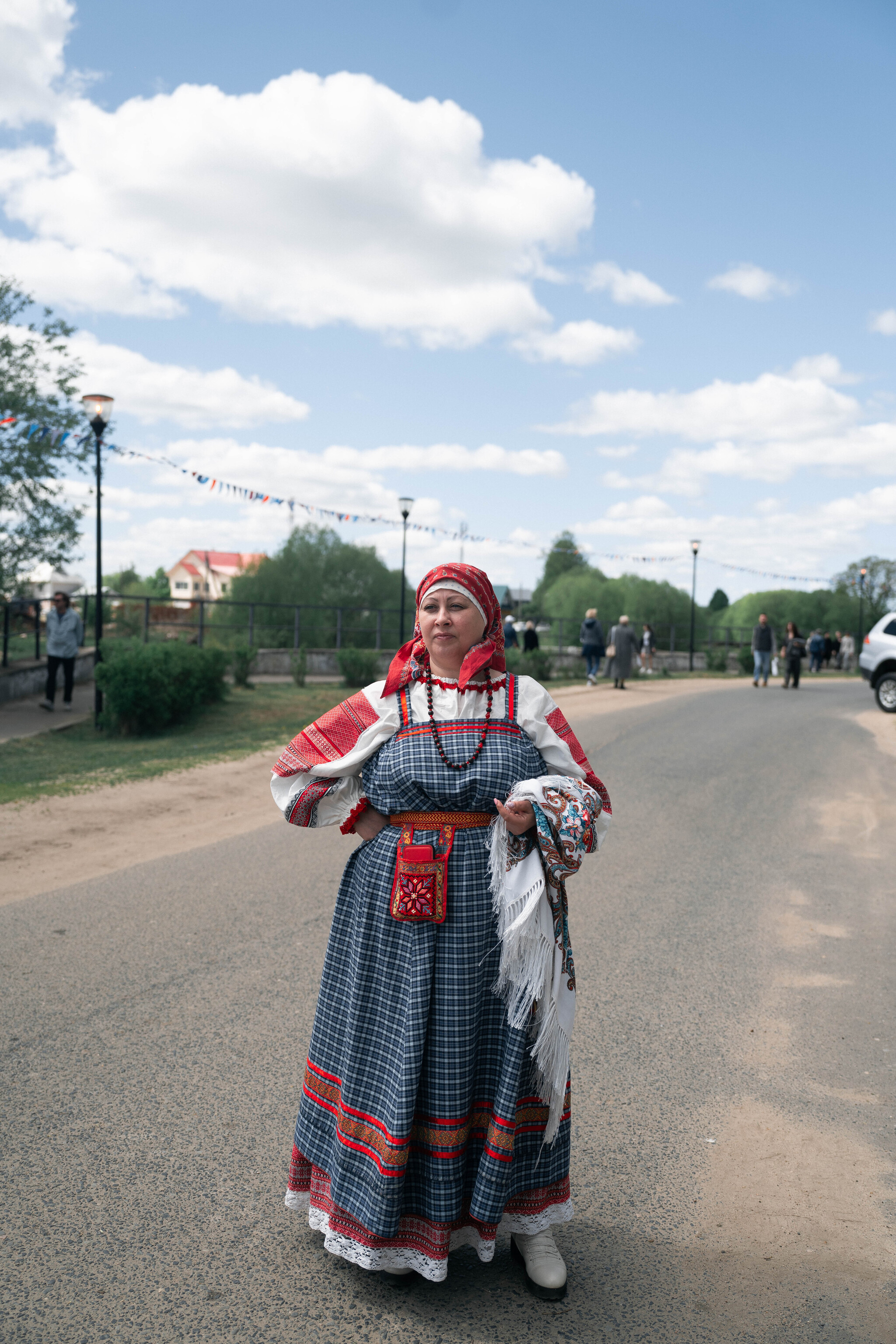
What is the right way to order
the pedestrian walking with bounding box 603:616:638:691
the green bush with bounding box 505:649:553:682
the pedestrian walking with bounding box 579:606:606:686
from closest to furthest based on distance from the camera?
the pedestrian walking with bounding box 603:616:638:691, the pedestrian walking with bounding box 579:606:606:686, the green bush with bounding box 505:649:553:682

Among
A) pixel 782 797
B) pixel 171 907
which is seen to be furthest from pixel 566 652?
pixel 171 907

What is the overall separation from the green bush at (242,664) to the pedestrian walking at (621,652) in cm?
794

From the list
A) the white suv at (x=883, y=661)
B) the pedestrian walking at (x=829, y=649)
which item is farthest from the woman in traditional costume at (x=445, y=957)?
the pedestrian walking at (x=829, y=649)

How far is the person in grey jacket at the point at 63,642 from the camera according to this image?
14758mm

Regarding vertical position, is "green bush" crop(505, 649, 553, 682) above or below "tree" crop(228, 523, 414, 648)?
below

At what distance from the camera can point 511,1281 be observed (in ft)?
8.52

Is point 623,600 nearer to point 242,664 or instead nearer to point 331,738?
point 242,664

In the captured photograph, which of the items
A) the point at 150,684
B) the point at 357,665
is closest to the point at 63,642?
the point at 150,684

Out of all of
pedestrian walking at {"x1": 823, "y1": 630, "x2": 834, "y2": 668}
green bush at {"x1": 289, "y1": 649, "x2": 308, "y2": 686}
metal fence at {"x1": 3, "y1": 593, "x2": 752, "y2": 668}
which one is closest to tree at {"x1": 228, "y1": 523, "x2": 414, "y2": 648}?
metal fence at {"x1": 3, "y1": 593, "x2": 752, "y2": 668}

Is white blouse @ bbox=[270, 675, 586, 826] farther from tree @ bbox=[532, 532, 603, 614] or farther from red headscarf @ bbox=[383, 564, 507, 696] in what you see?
tree @ bbox=[532, 532, 603, 614]

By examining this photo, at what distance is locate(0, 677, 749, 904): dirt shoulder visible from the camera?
6633 mm

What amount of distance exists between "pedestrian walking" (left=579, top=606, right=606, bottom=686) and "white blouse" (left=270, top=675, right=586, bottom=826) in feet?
62.0

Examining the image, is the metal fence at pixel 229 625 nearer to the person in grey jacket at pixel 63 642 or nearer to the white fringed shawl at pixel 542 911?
the person in grey jacket at pixel 63 642

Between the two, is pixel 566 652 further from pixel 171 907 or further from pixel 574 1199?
pixel 574 1199
